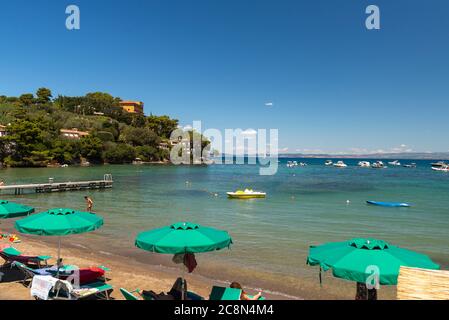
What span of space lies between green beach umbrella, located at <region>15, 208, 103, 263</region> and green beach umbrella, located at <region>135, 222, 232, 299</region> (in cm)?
209

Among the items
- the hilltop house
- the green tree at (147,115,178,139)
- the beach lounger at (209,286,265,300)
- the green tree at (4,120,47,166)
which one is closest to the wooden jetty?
the beach lounger at (209,286,265,300)

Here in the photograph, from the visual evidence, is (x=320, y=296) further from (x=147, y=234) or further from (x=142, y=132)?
(x=142, y=132)

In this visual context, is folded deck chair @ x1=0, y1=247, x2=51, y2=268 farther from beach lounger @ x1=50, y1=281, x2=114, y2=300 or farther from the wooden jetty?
the wooden jetty

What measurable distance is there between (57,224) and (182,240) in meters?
3.60

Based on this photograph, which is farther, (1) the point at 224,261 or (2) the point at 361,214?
(2) the point at 361,214

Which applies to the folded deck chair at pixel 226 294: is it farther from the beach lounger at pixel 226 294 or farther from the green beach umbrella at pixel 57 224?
the green beach umbrella at pixel 57 224

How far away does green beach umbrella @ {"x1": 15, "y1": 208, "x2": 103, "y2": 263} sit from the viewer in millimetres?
8672

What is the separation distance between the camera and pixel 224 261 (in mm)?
15289

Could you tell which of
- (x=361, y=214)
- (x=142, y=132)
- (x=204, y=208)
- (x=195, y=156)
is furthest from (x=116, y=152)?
(x=361, y=214)

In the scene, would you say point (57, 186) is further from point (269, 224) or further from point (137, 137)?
point (137, 137)

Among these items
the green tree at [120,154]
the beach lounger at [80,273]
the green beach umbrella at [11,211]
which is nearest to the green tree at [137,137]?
the green tree at [120,154]

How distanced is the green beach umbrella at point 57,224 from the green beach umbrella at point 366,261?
5.81 m
